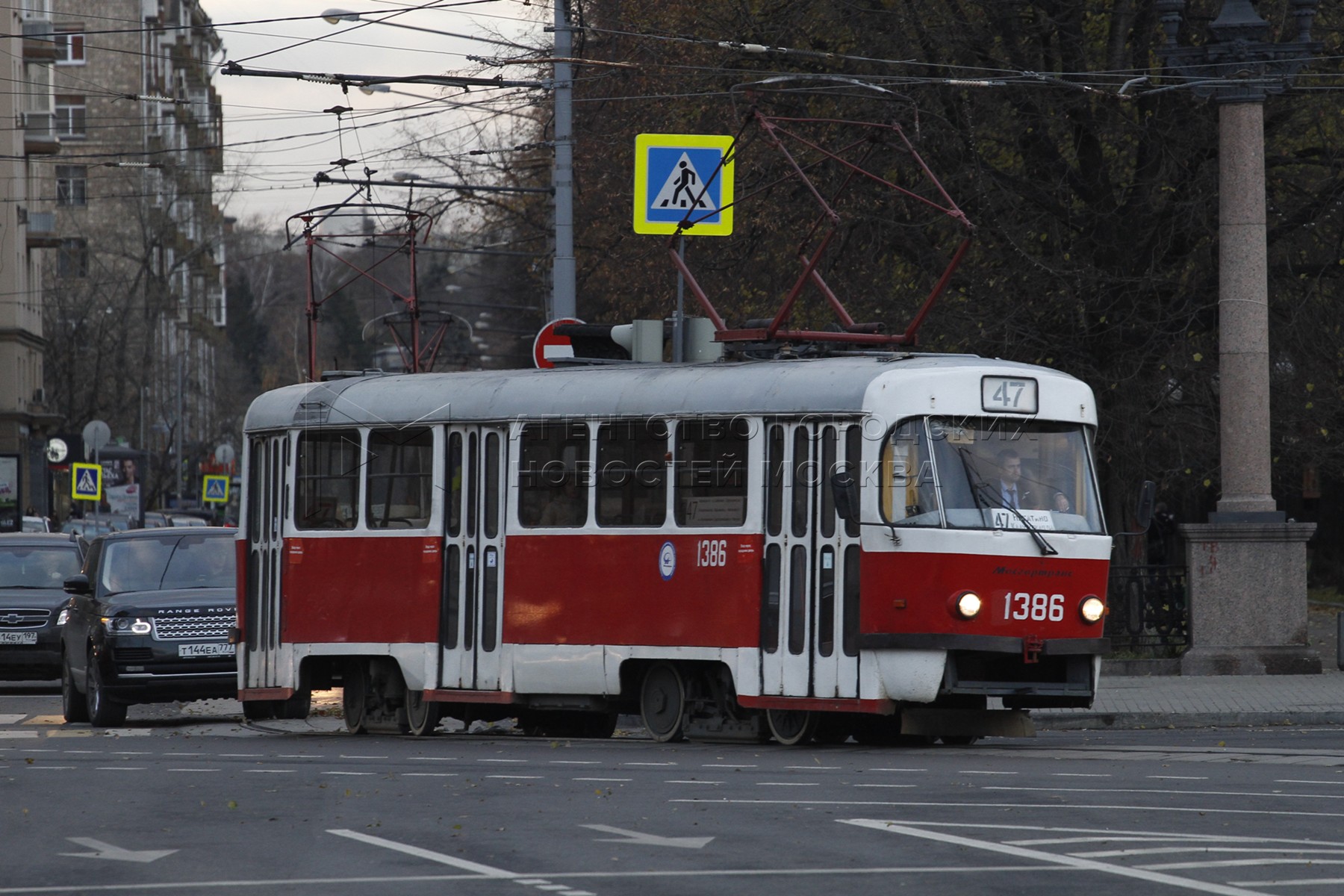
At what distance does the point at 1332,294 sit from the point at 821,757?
14.1 meters

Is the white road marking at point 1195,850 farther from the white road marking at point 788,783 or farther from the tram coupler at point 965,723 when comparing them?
the tram coupler at point 965,723

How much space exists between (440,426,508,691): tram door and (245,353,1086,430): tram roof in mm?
311

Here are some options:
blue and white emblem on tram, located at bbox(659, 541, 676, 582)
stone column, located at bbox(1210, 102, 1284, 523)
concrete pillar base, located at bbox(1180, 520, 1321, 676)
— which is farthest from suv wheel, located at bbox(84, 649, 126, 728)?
stone column, located at bbox(1210, 102, 1284, 523)

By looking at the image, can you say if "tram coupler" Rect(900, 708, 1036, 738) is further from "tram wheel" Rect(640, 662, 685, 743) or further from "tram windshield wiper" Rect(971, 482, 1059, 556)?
"tram wheel" Rect(640, 662, 685, 743)

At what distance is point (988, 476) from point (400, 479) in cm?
502

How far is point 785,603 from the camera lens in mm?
15953

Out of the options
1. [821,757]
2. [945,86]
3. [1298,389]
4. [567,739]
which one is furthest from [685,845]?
[1298,389]

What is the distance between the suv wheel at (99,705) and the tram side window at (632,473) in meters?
5.71

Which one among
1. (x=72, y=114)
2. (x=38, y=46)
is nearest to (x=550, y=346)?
(x=38, y=46)

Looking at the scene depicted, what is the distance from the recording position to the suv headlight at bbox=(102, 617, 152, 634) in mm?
20422

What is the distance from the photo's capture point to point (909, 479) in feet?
51.1

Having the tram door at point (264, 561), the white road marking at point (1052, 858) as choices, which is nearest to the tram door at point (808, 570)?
the white road marking at point (1052, 858)

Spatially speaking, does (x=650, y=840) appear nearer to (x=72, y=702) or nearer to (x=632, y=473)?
(x=632, y=473)

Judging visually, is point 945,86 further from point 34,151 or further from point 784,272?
point 34,151
